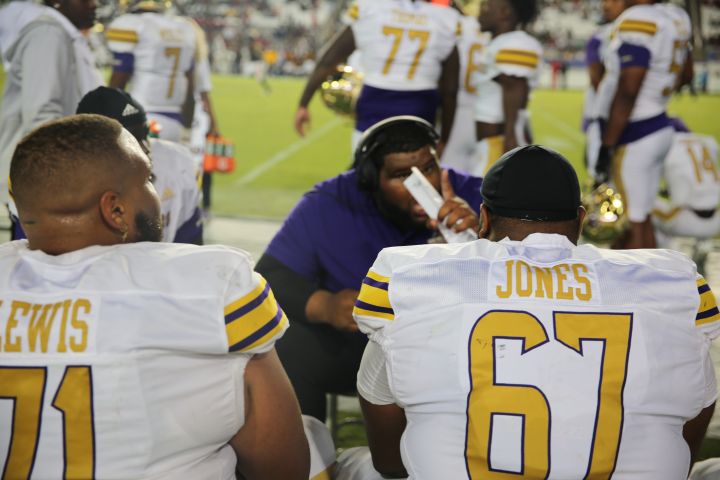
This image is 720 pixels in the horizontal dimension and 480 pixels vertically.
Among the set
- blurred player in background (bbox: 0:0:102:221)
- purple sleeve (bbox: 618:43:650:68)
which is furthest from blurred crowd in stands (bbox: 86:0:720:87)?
blurred player in background (bbox: 0:0:102:221)

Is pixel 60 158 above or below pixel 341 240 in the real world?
above

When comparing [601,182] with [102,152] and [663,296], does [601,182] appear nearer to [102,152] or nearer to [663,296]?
[663,296]

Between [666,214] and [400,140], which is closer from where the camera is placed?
[400,140]

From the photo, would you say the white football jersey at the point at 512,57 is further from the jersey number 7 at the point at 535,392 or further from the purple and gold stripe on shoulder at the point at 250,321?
the purple and gold stripe on shoulder at the point at 250,321

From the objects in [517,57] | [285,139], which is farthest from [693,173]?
[285,139]

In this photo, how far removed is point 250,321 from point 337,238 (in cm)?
121

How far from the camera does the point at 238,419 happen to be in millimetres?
1477

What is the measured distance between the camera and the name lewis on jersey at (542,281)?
1.54m

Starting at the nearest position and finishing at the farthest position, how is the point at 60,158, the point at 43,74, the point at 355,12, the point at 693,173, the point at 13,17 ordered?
the point at 60,158 < the point at 43,74 < the point at 13,17 < the point at 355,12 < the point at 693,173

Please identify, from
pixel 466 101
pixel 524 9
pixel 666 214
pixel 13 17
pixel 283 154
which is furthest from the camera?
pixel 283 154

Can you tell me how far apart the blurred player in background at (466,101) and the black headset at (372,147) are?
2.79 m

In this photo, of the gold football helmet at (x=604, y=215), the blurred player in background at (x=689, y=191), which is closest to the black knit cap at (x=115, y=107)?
the gold football helmet at (x=604, y=215)

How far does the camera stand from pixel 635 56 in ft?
15.5

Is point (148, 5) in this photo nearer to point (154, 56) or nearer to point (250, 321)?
point (154, 56)
